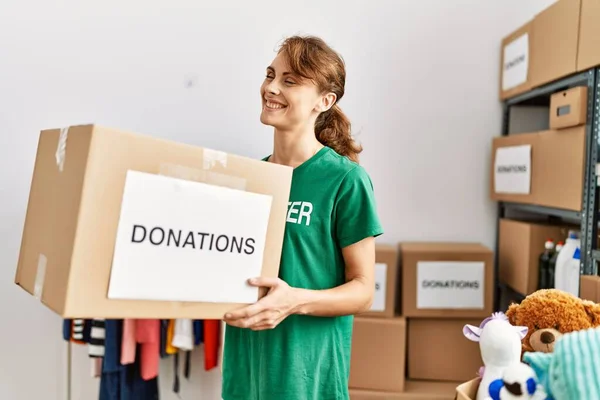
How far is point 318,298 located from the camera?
1.19m

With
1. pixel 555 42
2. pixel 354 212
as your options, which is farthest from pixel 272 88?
pixel 555 42

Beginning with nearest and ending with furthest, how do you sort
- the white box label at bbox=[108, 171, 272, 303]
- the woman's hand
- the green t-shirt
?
the white box label at bbox=[108, 171, 272, 303]
the woman's hand
the green t-shirt

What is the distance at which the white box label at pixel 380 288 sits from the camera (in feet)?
7.51

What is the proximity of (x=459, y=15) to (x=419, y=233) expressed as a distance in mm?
920

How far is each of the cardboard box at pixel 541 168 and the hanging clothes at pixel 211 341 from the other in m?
1.23

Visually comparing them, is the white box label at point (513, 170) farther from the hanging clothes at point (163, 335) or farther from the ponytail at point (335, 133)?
the hanging clothes at point (163, 335)

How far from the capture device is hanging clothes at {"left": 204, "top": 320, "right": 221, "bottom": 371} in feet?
7.64

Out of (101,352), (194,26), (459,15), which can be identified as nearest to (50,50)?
(194,26)

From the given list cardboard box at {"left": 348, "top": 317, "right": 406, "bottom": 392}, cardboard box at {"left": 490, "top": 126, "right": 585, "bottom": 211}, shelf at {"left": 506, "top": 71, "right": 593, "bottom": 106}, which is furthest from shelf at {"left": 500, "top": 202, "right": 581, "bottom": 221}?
cardboard box at {"left": 348, "top": 317, "right": 406, "bottom": 392}

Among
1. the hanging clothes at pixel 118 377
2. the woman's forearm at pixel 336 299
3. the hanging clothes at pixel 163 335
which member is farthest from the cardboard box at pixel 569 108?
the hanging clothes at pixel 118 377

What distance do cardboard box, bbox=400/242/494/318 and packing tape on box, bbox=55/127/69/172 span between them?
156 cm

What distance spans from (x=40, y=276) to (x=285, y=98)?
587 millimetres

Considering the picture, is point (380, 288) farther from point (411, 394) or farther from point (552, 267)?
point (552, 267)

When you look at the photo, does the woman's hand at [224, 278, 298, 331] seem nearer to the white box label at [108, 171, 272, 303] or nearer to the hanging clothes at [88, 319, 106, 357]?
the white box label at [108, 171, 272, 303]
